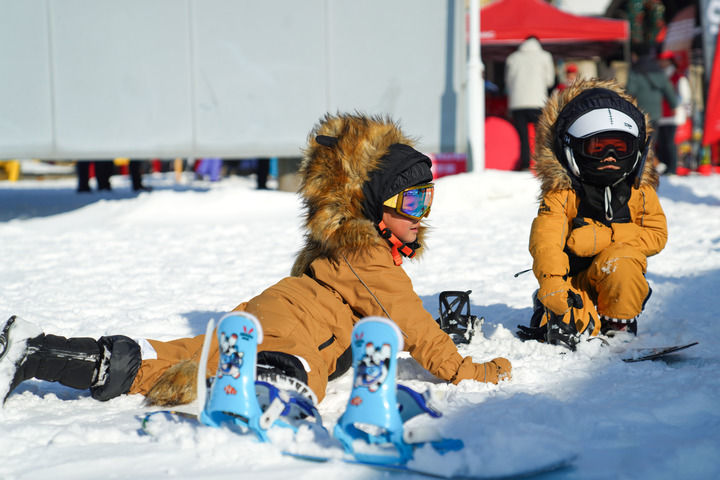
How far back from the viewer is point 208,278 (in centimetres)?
442

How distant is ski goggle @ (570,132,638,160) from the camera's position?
2.70 metres

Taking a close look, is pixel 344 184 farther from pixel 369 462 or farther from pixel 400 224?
pixel 369 462

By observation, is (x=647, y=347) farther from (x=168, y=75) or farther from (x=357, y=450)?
(x=168, y=75)

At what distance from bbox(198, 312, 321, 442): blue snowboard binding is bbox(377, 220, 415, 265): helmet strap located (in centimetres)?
76

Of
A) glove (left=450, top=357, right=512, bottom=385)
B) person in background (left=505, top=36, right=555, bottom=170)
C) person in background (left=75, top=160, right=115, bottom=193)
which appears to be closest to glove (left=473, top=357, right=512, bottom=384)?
glove (left=450, top=357, right=512, bottom=385)

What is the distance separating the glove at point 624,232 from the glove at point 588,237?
0.07 feet

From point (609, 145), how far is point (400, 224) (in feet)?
3.11

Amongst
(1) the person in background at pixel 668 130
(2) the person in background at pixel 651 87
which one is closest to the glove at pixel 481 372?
(2) the person in background at pixel 651 87

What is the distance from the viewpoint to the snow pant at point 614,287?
272 centimetres

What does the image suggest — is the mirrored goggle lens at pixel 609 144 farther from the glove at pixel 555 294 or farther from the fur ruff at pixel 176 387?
the fur ruff at pixel 176 387

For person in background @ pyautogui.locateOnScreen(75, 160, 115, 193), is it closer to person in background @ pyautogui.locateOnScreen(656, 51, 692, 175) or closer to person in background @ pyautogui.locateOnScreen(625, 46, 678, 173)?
person in background @ pyautogui.locateOnScreen(625, 46, 678, 173)

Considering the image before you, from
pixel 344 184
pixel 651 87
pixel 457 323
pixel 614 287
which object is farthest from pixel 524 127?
pixel 344 184

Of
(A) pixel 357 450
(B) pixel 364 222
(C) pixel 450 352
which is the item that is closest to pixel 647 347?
(C) pixel 450 352

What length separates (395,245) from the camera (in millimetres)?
2395
